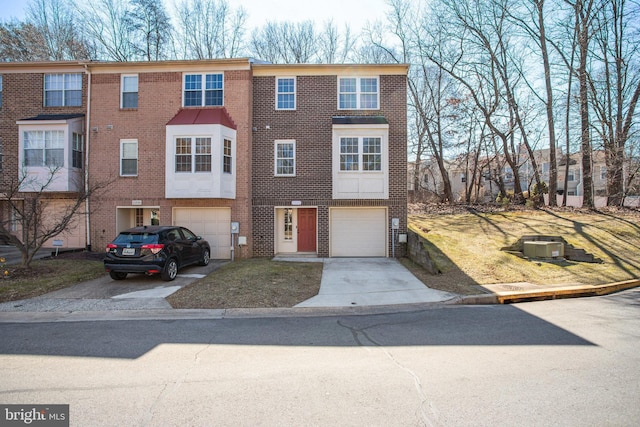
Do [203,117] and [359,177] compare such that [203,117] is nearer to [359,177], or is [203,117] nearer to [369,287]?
[359,177]

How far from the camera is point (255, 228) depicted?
50.4ft

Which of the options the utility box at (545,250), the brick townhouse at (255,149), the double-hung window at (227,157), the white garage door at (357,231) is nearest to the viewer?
the utility box at (545,250)

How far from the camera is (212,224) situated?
15.3 meters

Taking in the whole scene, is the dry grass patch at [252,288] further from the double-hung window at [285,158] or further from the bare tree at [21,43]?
the bare tree at [21,43]

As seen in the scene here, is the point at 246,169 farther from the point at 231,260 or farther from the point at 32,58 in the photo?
the point at 32,58

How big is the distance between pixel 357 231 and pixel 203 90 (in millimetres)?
8986

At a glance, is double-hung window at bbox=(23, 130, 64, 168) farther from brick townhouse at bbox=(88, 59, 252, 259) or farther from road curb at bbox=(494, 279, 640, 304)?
road curb at bbox=(494, 279, 640, 304)

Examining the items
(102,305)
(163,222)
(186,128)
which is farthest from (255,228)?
(102,305)

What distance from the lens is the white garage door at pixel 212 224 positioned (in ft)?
49.9

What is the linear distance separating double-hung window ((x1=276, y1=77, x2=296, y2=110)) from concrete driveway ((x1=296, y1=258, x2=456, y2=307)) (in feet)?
23.6

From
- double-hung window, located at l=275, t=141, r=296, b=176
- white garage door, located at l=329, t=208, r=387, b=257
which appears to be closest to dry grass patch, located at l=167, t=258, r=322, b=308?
white garage door, located at l=329, t=208, r=387, b=257

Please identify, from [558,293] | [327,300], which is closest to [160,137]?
[327,300]

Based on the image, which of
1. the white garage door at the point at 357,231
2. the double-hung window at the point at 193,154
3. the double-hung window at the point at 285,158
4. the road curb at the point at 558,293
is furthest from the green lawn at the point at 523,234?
the double-hung window at the point at 193,154

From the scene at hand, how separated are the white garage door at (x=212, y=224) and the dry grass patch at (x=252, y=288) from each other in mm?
3102
